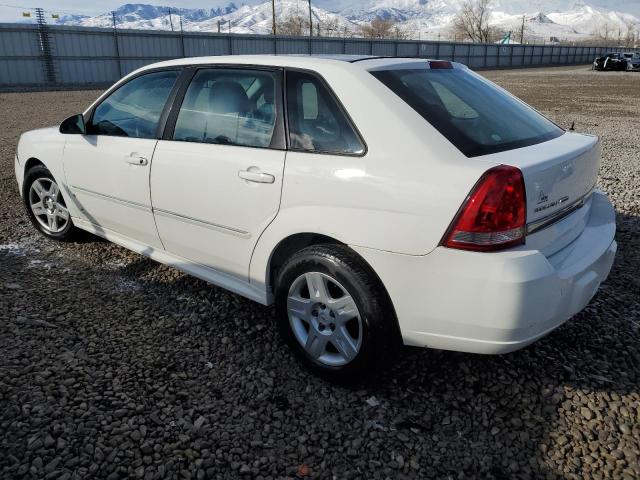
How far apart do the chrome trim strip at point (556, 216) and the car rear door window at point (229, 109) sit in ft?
4.59

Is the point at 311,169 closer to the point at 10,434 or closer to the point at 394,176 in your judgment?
the point at 394,176

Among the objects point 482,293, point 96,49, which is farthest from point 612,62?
point 482,293

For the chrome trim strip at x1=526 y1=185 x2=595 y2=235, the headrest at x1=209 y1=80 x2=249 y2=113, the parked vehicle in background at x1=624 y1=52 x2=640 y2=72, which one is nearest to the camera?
the chrome trim strip at x1=526 y1=185 x2=595 y2=235

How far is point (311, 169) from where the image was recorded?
2.62 metres

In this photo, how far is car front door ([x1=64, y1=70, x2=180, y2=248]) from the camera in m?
3.54

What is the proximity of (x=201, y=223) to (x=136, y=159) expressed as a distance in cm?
72

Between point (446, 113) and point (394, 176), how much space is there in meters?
0.51

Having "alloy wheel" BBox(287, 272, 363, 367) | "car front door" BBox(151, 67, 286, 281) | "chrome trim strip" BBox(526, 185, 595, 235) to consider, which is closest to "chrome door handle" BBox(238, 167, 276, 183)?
"car front door" BBox(151, 67, 286, 281)

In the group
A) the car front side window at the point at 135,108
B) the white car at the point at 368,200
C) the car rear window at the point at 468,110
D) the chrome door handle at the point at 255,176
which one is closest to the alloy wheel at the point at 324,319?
the white car at the point at 368,200

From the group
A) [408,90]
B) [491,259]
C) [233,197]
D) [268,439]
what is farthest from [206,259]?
[491,259]

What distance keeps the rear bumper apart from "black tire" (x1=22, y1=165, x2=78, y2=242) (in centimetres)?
317

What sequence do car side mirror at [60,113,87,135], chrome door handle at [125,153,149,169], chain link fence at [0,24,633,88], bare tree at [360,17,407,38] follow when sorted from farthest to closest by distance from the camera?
bare tree at [360,17,407,38]
chain link fence at [0,24,633,88]
car side mirror at [60,113,87,135]
chrome door handle at [125,153,149,169]

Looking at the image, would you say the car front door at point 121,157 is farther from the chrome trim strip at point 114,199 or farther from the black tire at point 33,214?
the black tire at point 33,214

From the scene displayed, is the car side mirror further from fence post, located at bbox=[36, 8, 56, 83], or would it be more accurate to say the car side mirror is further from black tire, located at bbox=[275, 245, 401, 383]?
fence post, located at bbox=[36, 8, 56, 83]
